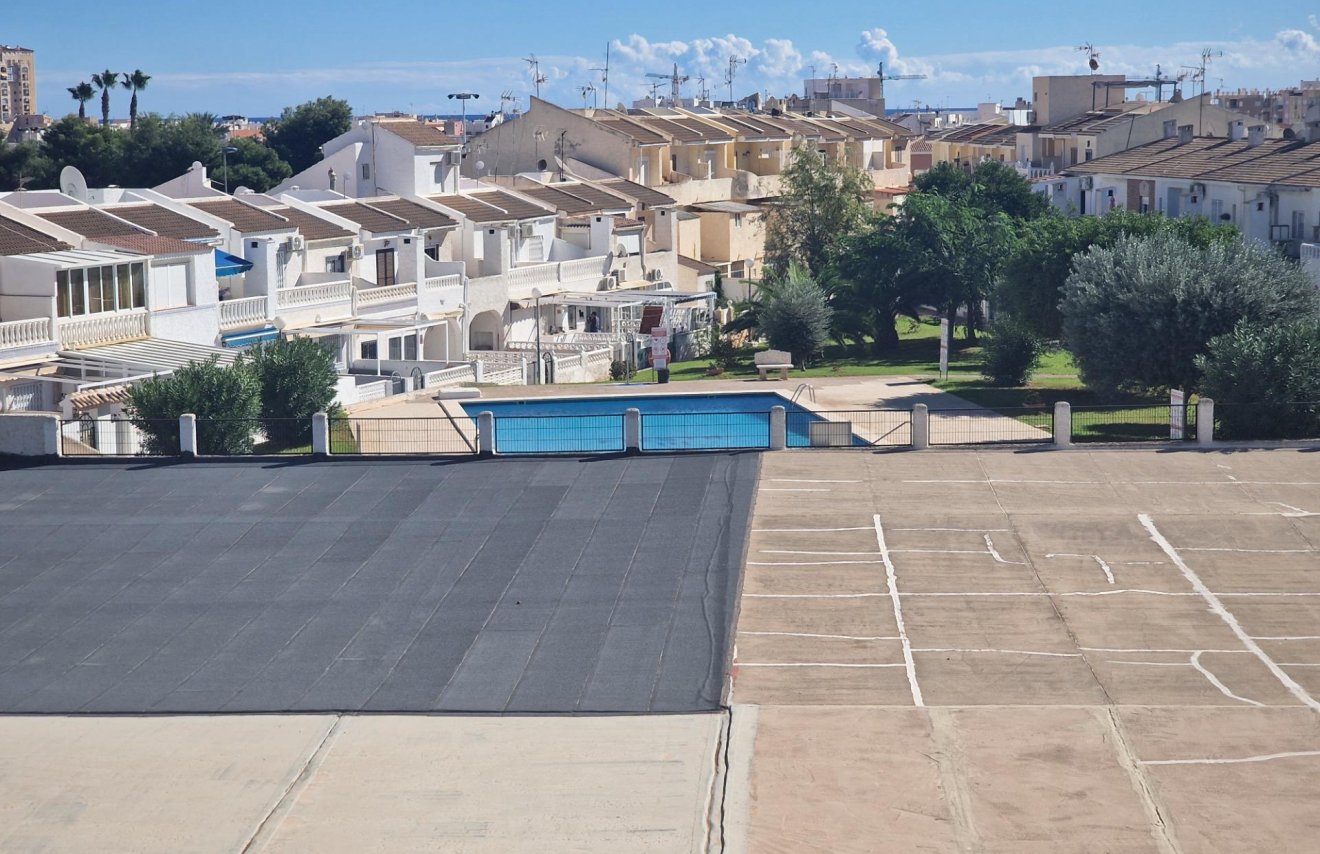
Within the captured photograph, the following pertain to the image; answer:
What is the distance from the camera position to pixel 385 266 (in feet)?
205

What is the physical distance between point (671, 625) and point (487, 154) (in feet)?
240

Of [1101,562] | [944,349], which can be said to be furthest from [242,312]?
[1101,562]

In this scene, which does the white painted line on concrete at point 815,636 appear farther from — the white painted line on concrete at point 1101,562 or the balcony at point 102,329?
the balcony at point 102,329

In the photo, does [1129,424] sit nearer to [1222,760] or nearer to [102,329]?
[1222,760]

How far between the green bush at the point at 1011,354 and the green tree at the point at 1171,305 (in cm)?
775

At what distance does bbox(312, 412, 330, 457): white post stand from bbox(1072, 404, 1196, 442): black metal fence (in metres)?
17.8

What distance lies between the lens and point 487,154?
96062mm

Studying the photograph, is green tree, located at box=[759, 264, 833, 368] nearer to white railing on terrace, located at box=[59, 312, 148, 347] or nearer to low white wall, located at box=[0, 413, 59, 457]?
white railing on terrace, located at box=[59, 312, 148, 347]

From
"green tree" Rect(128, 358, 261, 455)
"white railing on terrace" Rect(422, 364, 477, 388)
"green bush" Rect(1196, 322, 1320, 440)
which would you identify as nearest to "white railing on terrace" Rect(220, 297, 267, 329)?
"white railing on terrace" Rect(422, 364, 477, 388)

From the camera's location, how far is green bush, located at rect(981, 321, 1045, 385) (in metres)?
52.8

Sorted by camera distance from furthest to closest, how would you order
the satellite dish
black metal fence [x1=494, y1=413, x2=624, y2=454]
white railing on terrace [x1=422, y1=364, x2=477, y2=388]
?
the satellite dish < white railing on terrace [x1=422, y1=364, x2=477, y2=388] < black metal fence [x1=494, y1=413, x2=624, y2=454]

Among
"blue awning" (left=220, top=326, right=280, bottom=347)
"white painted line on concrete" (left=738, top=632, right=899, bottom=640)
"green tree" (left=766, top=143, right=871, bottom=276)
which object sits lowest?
"white painted line on concrete" (left=738, top=632, right=899, bottom=640)

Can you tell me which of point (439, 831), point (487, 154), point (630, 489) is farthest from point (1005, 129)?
point (439, 831)

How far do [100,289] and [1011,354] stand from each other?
27676 mm
